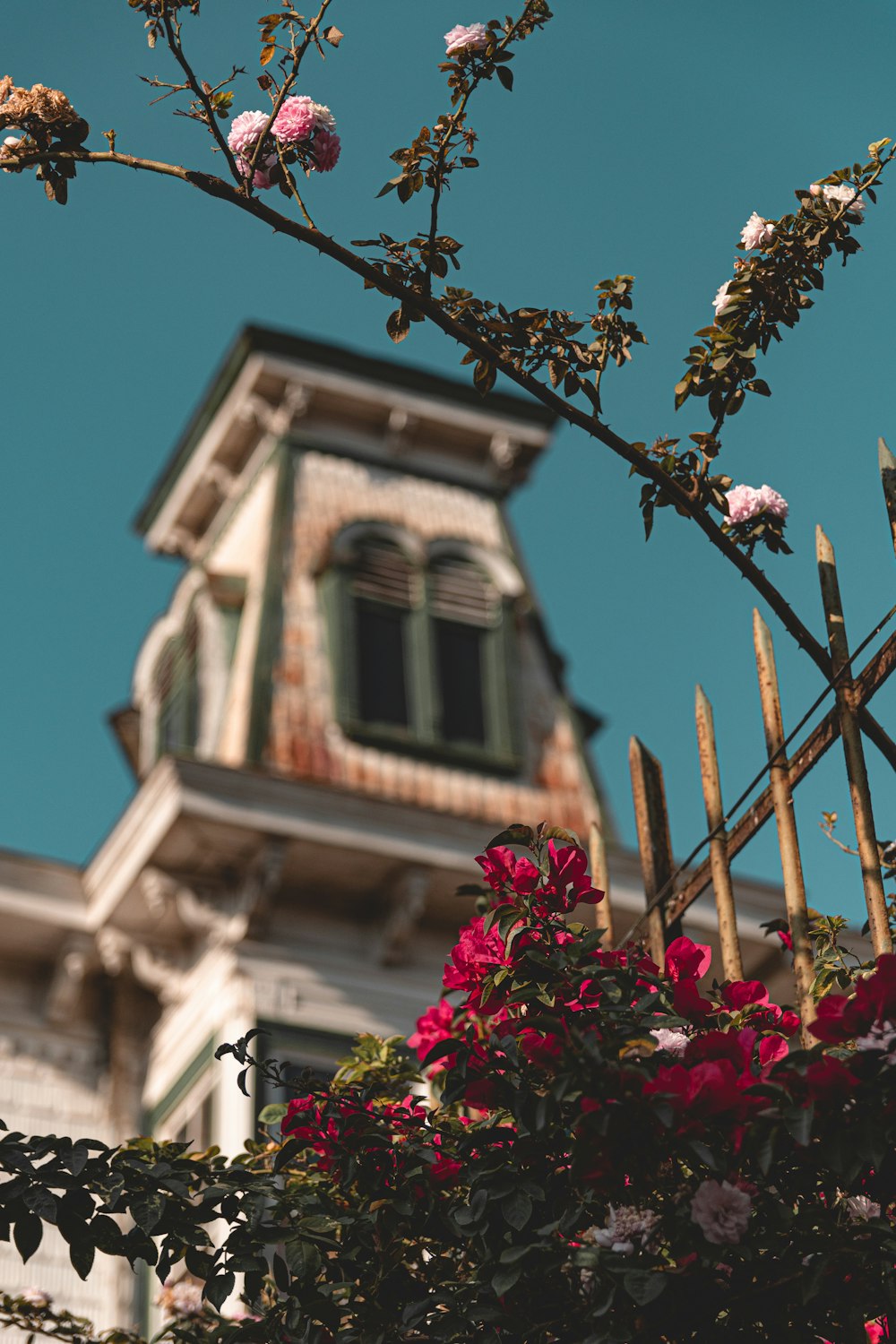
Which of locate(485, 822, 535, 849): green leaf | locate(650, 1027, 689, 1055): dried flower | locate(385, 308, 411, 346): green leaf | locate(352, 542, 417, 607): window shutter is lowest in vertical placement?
locate(650, 1027, 689, 1055): dried flower

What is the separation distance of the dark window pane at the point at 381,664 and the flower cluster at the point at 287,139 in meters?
Result: 10.6

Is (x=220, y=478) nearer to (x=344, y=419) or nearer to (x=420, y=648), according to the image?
(x=344, y=419)

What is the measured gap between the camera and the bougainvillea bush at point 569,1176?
3707 mm

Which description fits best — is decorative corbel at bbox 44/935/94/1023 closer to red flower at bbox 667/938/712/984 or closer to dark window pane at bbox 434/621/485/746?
dark window pane at bbox 434/621/485/746

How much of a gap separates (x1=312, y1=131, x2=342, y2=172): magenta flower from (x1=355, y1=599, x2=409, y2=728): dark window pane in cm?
1058

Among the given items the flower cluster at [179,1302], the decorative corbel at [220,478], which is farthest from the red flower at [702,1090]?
the decorative corbel at [220,478]

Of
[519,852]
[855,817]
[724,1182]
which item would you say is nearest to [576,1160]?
[724,1182]

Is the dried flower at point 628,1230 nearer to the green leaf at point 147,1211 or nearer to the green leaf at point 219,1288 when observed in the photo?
the green leaf at point 219,1288

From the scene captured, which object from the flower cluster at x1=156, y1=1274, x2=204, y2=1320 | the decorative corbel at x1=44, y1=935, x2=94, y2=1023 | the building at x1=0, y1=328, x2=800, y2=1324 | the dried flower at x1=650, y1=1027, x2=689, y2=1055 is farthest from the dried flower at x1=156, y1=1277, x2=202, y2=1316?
the decorative corbel at x1=44, y1=935, x2=94, y2=1023

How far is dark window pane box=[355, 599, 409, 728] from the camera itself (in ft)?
51.6

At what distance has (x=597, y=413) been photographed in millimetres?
4941

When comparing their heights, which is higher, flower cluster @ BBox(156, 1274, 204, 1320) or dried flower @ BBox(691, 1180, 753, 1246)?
flower cluster @ BBox(156, 1274, 204, 1320)

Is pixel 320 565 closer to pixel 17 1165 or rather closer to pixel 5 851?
pixel 5 851

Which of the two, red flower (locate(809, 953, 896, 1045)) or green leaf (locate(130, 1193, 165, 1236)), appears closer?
red flower (locate(809, 953, 896, 1045))
